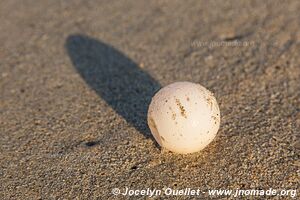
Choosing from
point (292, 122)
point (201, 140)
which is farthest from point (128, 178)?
point (292, 122)

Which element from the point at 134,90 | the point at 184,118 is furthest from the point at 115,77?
the point at 184,118

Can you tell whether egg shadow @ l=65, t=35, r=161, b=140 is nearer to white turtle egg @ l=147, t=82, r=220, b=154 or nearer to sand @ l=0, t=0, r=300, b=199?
sand @ l=0, t=0, r=300, b=199

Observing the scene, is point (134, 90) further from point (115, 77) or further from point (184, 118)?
point (184, 118)

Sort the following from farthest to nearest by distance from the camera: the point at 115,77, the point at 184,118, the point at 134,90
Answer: the point at 115,77
the point at 134,90
the point at 184,118

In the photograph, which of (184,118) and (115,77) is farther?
(115,77)

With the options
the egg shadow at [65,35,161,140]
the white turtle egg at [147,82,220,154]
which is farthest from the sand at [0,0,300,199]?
the white turtle egg at [147,82,220,154]

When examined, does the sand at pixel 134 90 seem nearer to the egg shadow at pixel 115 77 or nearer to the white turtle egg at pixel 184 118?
the egg shadow at pixel 115 77

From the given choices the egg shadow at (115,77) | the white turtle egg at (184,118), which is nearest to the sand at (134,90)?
the egg shadow at (115,77)
